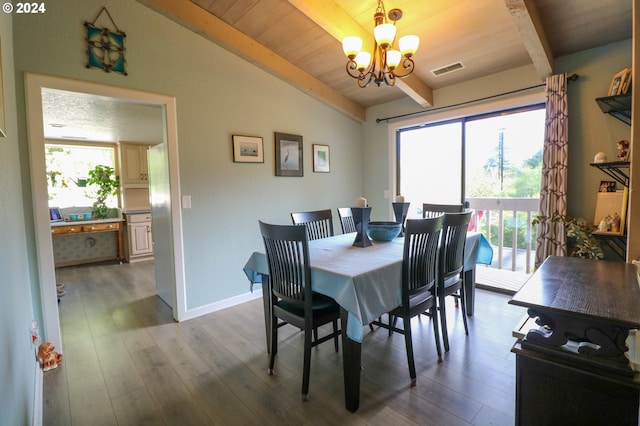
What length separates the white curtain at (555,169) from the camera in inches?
110

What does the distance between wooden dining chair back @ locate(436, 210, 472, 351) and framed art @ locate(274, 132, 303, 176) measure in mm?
2137

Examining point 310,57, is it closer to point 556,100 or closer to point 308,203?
point 308,203

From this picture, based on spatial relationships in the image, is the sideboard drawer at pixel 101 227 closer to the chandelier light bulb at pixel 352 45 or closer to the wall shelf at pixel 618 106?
the chandelier light bulb at pixel 352 45

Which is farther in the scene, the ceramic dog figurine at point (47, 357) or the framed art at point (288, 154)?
the framed art at point (288, 154)

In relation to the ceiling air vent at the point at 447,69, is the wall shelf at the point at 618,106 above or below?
below

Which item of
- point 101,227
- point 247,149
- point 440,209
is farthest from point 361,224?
point 101,227

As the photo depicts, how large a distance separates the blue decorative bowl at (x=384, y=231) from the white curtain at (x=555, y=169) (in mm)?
1572

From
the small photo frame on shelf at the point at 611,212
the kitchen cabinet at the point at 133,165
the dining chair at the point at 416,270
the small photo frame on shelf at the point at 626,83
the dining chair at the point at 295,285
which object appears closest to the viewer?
the dining chair at the point at 295,285

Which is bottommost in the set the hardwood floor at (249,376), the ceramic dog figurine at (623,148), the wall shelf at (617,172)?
the hardwood floor at (249,376)

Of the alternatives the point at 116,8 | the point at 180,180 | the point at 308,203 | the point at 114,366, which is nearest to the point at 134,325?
the point at 114,366

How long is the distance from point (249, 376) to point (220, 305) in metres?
1.34

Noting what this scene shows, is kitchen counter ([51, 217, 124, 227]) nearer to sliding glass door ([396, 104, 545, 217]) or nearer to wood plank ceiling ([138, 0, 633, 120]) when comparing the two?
wood plank ceiling ([138, 0, 633, 120])

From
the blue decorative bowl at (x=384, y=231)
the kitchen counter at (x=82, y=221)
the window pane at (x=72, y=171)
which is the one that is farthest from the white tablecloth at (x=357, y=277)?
the window pane at (x=72, y=171)

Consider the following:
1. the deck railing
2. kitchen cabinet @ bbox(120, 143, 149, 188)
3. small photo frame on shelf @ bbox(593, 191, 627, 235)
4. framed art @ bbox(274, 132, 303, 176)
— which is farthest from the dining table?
kitchen cabinet @ bbox(120, 143, 149, 188)
